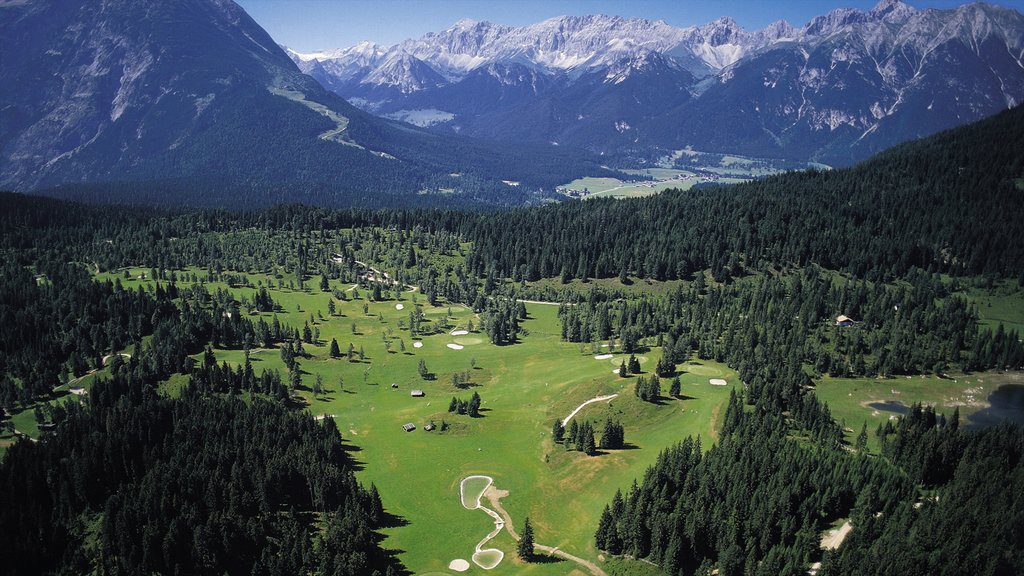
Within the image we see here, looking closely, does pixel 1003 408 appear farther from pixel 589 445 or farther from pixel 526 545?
pixel 526 545

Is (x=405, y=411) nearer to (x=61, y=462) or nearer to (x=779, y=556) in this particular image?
(x=61, y=462)

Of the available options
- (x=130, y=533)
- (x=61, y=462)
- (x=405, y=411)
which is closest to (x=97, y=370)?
(x=61, y=462)

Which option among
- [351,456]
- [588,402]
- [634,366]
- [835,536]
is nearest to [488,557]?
[351,456]

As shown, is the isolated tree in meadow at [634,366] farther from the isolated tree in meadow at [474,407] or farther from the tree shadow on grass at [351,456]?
the tree shadow on grass at [351,456]

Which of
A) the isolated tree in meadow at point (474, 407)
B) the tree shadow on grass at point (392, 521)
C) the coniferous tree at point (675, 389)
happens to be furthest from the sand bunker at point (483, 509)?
the coniferous tree at point (675, 389)

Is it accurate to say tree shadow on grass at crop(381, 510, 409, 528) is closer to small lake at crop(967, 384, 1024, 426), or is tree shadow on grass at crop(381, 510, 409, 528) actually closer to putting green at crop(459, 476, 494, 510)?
putting green at crop(459, 476, 494, 510)

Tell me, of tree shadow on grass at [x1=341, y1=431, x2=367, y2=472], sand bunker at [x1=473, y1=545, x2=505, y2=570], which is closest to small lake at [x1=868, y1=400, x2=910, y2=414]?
sand bunker at [x1=473, y1=545, x2=505, y2=570]

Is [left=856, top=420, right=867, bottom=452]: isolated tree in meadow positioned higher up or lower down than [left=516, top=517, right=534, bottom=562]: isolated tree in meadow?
higher up
